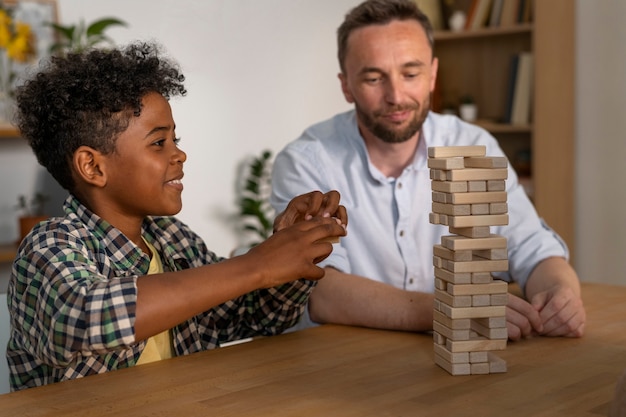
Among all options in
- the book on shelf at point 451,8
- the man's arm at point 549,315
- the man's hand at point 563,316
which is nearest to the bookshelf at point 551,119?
the book on shelf at point 451,8

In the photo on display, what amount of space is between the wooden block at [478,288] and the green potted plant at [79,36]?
8.64 ft

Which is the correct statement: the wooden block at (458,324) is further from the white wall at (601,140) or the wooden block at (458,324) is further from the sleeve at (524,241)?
the white wall at (601,140)

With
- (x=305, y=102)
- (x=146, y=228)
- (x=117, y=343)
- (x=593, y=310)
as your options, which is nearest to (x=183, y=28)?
(x=305, y=102)

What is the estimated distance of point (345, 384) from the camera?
51.6 inches

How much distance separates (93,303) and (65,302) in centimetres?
5

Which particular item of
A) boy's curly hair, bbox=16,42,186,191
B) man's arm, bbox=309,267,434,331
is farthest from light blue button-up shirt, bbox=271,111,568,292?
boy's curly hair, bbox=16,42,186,191

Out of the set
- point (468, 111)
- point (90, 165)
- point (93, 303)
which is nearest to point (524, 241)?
point (90, 165)

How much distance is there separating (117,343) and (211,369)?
8.5 inches

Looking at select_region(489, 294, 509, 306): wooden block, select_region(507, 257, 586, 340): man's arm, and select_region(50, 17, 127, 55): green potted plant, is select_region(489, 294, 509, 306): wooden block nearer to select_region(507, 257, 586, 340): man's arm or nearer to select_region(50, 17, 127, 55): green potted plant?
select_region(507, 257, 586, 340): man's arm

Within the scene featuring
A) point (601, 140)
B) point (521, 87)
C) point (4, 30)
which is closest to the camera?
point (4, 30)

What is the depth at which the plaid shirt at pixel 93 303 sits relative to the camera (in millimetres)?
1266

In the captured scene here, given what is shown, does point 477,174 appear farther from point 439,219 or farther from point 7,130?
point 7,130

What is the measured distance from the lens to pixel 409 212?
2355 millimetres

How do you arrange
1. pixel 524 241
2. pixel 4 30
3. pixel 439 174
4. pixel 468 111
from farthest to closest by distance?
pixel 468 111
pixel 4 30
pixel 524 241
pixel 439 174
